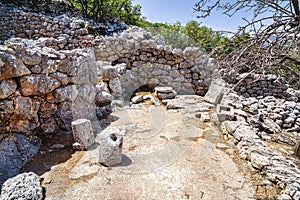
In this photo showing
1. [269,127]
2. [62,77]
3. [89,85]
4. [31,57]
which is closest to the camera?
[31,57]

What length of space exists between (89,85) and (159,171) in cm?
216

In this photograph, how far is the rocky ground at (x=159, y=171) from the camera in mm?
1919

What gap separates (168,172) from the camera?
7.43 ft

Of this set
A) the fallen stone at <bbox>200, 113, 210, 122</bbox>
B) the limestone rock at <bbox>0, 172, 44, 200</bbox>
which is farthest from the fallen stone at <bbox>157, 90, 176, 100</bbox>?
the limestone rock at <bbox>0, 172, 44, 200</bbox>

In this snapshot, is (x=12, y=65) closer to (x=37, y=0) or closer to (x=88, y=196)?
(x=88, y=196)

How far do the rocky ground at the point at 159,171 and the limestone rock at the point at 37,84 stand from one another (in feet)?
2.94

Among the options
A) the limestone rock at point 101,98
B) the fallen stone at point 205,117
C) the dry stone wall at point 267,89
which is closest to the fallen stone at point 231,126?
the fallen stone at point 205,117

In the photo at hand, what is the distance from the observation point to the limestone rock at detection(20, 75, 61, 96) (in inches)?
98.3

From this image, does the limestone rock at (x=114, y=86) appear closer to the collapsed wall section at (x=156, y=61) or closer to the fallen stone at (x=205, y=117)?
the collapsed wall section at (x=156, y=61)

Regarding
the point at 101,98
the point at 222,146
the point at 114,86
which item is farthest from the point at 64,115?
the point at 222,146

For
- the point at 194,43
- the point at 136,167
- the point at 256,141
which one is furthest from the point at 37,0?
the point at 256,141

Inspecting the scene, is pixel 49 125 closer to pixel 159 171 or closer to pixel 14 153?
pixel 14 153

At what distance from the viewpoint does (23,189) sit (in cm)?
172

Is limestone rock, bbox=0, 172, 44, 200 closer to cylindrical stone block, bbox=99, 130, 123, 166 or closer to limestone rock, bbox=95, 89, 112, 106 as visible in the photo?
cylindrical stone block, bbox=99, 130, 123, 166
